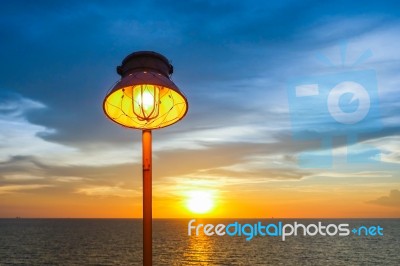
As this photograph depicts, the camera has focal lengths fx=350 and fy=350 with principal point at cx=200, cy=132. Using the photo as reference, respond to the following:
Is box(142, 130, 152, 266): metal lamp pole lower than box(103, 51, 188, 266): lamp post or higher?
lower

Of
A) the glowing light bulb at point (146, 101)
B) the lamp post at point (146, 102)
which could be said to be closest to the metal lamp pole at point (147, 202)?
the lamp post at point (146, 102)

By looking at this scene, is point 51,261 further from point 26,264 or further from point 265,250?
point 265,250

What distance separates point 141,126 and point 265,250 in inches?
2906

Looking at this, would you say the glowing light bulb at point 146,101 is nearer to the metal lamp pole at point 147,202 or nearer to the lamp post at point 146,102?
the lamp post at point 146,102

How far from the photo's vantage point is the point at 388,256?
2511 inches

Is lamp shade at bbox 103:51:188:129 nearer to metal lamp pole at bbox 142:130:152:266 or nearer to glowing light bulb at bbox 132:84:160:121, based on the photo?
glowing light bulb at bbox 132:84:160:121

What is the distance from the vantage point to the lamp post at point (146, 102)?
2.92m

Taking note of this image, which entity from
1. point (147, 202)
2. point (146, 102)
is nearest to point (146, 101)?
point (146, 102)

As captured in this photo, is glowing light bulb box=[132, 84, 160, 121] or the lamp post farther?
glowing light bulb box=[132, 84, 160, 121]

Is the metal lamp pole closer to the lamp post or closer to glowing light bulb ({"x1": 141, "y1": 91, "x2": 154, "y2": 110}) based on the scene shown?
the lamp post

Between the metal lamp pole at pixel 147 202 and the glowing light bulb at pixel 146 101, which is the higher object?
the glowing light bulb at pixel 146 101

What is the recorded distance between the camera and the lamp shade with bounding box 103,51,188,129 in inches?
116

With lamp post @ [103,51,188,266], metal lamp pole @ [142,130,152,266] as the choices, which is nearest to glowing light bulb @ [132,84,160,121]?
lamp post @ [103,51,188,266]

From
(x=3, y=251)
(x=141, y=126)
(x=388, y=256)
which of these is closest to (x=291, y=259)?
(x=388, y=256)
